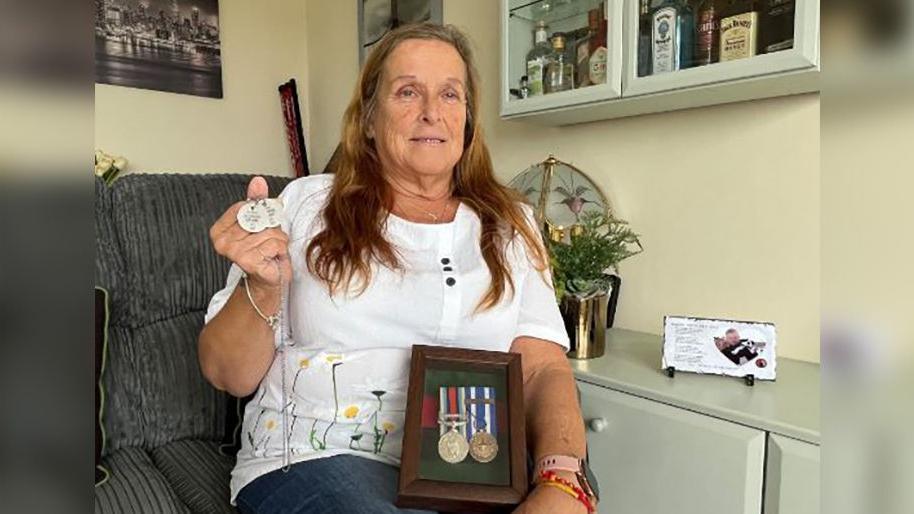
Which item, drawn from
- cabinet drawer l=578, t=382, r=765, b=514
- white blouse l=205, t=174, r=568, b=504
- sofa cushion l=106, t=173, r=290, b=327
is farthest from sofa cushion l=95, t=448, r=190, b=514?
cabinet drawer l=578, t=382, r=765, b=514

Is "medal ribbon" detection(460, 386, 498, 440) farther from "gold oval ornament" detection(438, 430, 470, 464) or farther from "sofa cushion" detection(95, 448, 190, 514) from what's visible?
"sofa cushion" detection(95, 448, 190, 514)

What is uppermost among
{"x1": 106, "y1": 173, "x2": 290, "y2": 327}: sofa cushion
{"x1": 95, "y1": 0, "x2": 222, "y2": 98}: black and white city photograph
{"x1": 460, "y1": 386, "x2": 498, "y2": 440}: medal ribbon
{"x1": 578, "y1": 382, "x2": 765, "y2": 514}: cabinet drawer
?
{"x1": 95, "y1": 0, "x2": 222, "y2": 98}: black and white city photograph

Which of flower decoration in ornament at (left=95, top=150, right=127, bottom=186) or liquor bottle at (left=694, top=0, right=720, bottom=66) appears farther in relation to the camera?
flower decoration in ornament at (left=95, top=150, right=127, bottom=186)

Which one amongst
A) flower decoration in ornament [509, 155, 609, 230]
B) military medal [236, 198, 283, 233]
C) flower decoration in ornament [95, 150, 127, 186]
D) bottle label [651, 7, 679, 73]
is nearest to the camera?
military medal [236, 198, 283, 233]

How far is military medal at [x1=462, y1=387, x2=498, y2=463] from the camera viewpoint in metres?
0.83

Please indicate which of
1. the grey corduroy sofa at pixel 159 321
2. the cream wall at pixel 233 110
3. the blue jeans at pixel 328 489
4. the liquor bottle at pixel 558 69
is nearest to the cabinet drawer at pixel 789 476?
the blue jeans at pixel 328 489

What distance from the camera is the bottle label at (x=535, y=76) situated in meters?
1.47

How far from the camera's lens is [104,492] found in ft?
3.58

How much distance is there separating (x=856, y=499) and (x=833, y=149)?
89mm

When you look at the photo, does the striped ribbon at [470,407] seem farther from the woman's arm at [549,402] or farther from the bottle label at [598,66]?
the bottle label at [598,66]

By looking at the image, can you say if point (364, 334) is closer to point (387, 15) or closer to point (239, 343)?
point (239, 343)

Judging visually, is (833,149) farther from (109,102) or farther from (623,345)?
(109,102)

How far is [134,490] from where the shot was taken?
112 cm

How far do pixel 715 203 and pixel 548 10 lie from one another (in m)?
0.59
